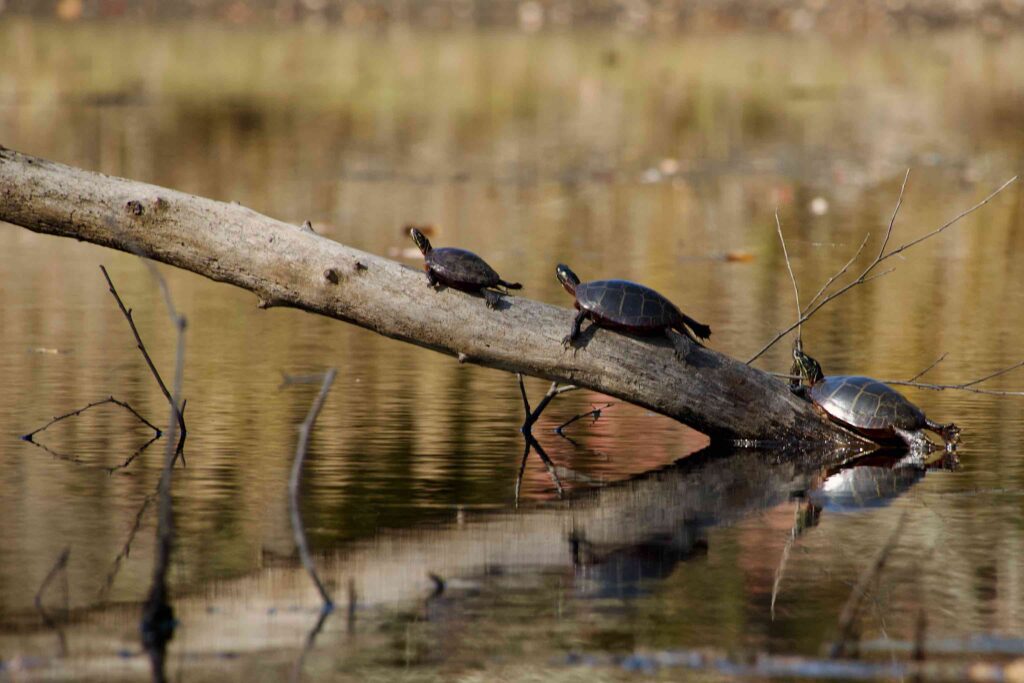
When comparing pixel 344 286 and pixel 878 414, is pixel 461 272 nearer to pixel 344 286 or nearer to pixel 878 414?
pixel 344 286

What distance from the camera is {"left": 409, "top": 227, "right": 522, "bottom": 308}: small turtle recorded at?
27.9 feet

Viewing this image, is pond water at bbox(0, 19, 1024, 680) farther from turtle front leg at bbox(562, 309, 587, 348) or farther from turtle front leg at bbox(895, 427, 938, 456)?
turtle front leg at bbox(562, 309, 587, 348)

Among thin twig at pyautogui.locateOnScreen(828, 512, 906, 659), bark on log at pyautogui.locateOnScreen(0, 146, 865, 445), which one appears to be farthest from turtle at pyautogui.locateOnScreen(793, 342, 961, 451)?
thin twig at pyautogui.locateOnScreen(828, 512, 906, 659)

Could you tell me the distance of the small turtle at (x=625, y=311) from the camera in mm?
8664

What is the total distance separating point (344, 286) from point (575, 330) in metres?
1.06

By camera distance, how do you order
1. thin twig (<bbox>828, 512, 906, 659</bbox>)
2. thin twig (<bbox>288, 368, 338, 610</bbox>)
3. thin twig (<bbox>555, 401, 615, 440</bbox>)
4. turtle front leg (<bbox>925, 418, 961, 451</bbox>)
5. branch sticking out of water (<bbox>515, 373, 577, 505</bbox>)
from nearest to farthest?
thin twig (<bbox>828, 512, 906, 659</bbox>) < thin twig (<bbox>288, 368, 338, 610</bbox>) < branch sticking out of water (<bbox>515, 373, 577, 505</bbox>) < turtle front leg (<bbox>925, 418, 961, 451</bbox>) < thin twig (<bbox>555, 401, 615, 440</bbox>)

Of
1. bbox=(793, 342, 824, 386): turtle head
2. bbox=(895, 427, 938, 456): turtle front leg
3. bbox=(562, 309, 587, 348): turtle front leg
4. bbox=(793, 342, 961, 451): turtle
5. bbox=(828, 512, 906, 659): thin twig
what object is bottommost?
bbox=(828, 512, 906, 659): thin twig

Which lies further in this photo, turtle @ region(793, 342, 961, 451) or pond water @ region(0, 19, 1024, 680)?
turtle @ region(793, 342, 961, 451)

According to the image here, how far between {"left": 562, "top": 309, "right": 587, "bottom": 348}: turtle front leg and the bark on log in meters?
0.05

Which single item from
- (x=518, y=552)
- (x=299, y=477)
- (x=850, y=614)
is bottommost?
(x=850, y=614)

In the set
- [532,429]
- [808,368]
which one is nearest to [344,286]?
[532,429]

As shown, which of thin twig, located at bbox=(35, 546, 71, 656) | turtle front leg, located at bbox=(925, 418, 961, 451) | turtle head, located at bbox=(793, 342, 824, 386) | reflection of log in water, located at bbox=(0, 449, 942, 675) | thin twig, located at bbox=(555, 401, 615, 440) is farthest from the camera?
turtle head, located at bbox=(793, 342, 824, 386)

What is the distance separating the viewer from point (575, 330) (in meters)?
8.64

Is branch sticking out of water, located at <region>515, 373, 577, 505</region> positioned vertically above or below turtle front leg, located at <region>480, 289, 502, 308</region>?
below
